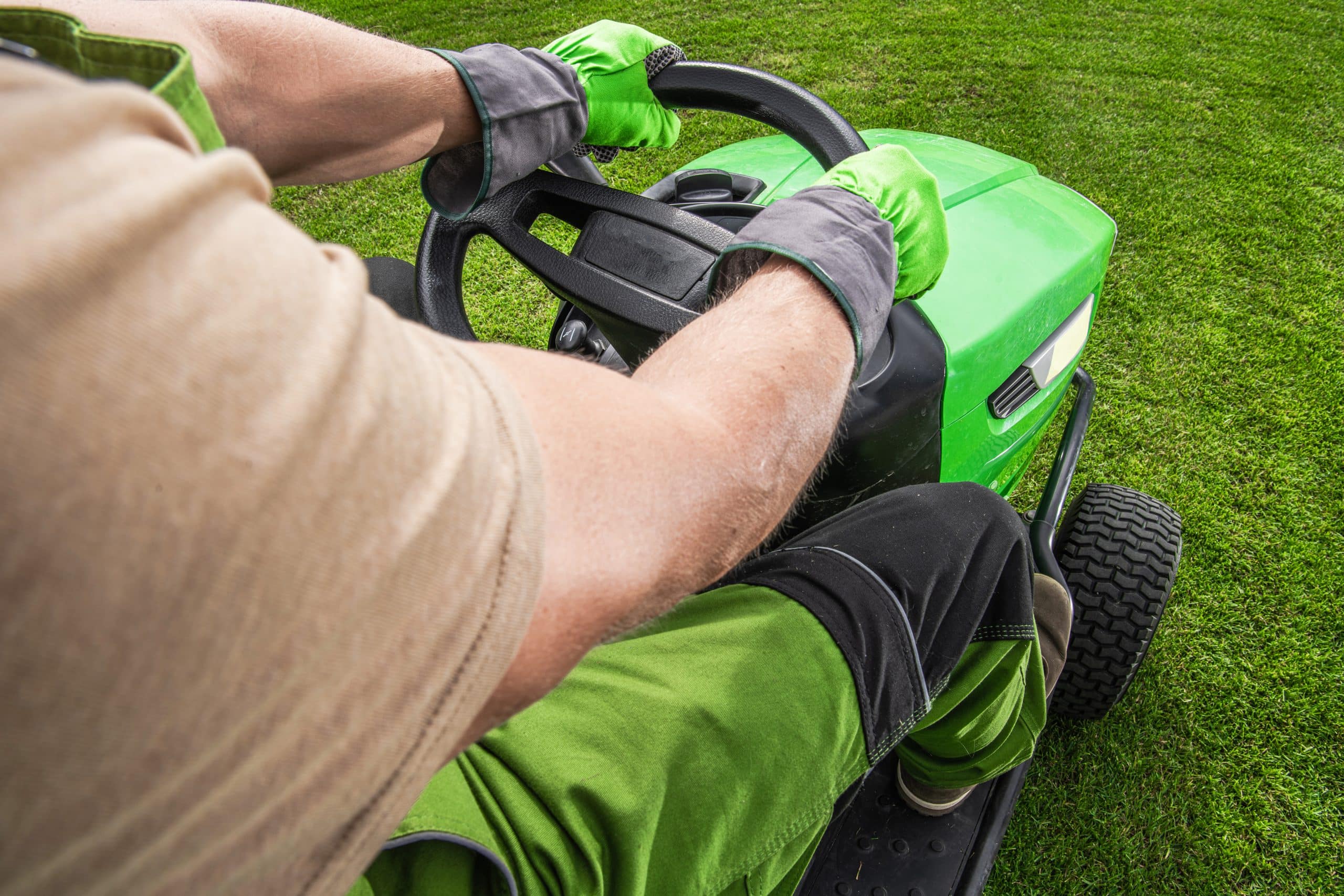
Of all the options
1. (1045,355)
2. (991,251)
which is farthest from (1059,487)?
(991,251)

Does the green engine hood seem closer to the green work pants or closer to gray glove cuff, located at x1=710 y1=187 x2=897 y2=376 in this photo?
gray glove cuff, located at x1=710 y1=187 x2=897 y2=376

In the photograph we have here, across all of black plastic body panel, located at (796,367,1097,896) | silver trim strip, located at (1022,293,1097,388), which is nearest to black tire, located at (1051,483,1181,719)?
black plastic body panel, located at (796,367,1097,896)

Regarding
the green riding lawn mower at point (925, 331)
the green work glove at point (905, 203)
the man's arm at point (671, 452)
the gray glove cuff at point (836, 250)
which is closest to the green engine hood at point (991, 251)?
the green riding lawn mower at point (925, 331)

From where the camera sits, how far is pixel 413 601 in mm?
403

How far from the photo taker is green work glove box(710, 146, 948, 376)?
28.7 inches

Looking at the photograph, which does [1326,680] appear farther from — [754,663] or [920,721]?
[754,663]

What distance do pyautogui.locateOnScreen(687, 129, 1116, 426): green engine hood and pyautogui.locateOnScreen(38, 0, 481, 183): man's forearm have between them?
528 mm

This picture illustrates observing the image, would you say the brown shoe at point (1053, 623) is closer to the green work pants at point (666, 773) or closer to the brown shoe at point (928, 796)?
the brown shoe at point (928, 796)

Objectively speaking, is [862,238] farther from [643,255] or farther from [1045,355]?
[1045,355]

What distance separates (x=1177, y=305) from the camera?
2193 mm

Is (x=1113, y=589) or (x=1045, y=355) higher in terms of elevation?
(x=1045, y=355)

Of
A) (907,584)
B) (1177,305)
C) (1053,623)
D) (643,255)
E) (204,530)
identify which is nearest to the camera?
(204,530)

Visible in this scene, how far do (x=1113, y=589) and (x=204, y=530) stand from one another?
4.68ft

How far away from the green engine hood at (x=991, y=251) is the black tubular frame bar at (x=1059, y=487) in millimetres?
231
